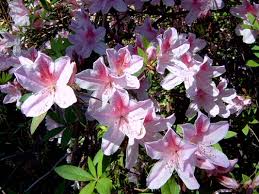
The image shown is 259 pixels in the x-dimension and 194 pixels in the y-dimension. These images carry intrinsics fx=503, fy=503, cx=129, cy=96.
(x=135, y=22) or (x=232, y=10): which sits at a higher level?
(x=232, y=10)

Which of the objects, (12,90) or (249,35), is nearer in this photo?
(12,90)

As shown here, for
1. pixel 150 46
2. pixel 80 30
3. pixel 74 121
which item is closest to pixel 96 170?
pixel 74 121

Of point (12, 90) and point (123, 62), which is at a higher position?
point (123, 62)

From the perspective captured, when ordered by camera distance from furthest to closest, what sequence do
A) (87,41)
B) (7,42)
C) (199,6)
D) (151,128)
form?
(7,42), (199,6), (87,41), (151,128)

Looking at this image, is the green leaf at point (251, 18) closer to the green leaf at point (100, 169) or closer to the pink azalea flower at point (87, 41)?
the pink azalea flower at point (87, 41)

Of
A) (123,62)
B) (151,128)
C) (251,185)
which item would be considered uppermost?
(123,62)

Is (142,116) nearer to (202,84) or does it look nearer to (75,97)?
(75,97)

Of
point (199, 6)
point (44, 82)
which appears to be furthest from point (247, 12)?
point (44, 82)

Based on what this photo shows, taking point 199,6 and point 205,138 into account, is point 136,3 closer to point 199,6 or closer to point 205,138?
point 199,6
